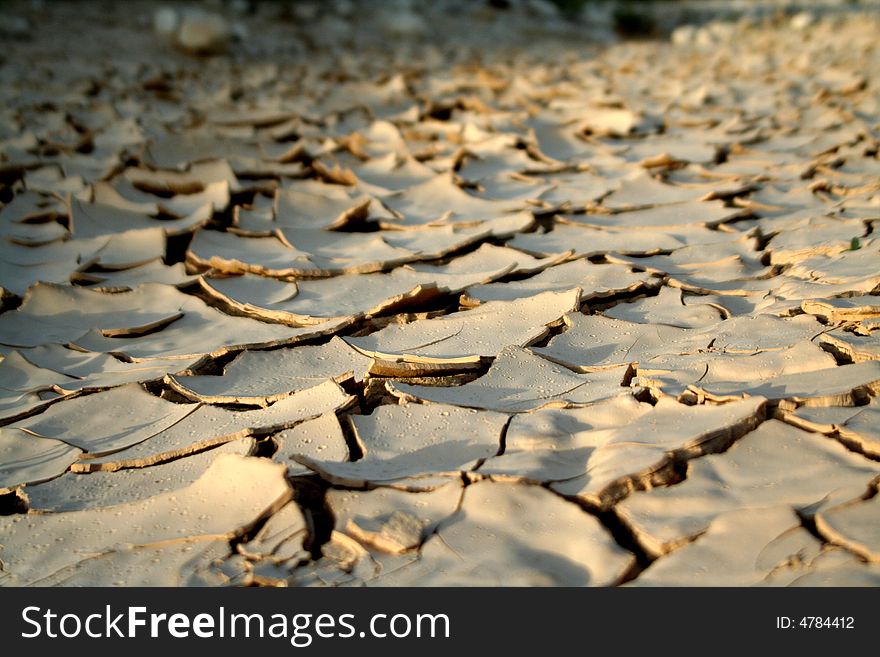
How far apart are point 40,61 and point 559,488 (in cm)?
376

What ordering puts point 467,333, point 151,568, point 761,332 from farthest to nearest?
point 467,333 → point 761,332 → point 151,568

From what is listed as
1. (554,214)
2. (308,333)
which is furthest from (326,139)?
(308,333)

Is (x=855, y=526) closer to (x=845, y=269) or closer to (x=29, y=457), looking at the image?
(x=845, y=269)

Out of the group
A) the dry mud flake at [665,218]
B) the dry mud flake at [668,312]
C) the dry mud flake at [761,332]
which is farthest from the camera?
the dry mud flake at [665,218]

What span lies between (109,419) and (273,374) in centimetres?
26

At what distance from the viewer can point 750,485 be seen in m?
1.06

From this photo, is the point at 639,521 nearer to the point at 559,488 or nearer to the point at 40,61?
the point at 559,488

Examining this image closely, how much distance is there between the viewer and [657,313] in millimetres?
1579

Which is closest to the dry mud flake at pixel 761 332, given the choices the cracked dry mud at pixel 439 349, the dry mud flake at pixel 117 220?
the cracked dry mud at pixel 439 349

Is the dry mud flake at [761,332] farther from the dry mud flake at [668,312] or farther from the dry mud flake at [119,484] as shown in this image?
the dry mud flake at [119,484]

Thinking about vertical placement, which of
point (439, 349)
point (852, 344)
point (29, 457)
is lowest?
point (29, 457)

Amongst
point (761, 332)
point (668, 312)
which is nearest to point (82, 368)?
point (668, 312)

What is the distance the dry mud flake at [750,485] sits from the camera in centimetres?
101

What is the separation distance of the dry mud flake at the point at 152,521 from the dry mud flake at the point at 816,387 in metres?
0.60
